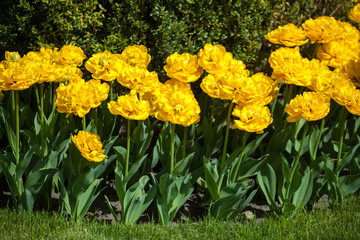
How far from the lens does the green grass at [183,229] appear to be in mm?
2670

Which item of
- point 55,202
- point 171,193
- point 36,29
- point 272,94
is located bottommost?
point 55,202

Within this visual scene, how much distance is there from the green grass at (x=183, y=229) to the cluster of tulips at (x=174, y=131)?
0.08 m

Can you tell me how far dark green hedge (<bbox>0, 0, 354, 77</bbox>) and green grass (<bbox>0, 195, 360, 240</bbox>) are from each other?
133cm

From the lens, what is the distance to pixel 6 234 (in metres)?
2.65

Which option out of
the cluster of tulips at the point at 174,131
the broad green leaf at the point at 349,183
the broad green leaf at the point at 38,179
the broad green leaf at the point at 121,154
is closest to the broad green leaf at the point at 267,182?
the cluster of tulips at the point at 174,131

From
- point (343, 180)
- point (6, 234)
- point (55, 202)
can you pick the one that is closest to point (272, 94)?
point (343, 180)

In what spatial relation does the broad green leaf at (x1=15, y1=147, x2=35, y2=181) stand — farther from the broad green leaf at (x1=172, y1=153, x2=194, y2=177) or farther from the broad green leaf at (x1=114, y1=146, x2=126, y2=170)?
the broad green leaf at (x1=172, y1=153, x2=194, y2=177)

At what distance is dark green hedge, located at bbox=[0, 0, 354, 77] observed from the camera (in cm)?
349

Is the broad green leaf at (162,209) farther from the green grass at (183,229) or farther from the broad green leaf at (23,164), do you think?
the broad green leaf at (23,164)

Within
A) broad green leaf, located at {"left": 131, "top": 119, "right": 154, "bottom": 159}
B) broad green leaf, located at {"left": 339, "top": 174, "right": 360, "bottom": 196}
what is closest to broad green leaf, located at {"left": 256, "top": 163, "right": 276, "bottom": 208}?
broad green leaf, located at {"left": 339, "top": 174, "right": 360, "bottom": 196}

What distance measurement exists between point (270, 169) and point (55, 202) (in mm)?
1317

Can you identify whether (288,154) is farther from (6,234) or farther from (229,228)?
(6,234)

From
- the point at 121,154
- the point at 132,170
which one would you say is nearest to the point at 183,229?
the point at 132,170

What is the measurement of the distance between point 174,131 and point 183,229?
55 cm
